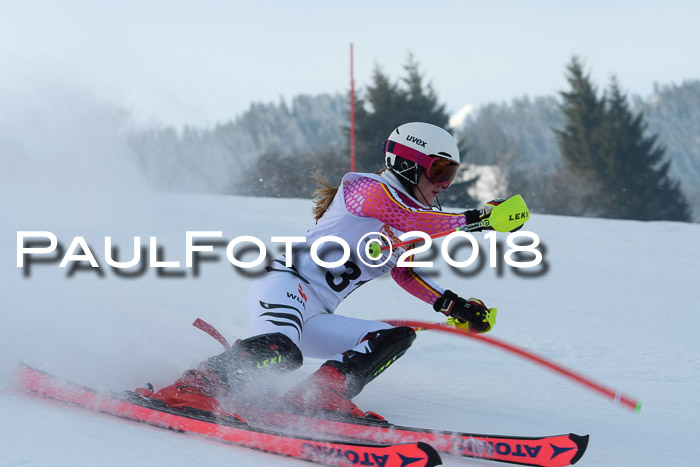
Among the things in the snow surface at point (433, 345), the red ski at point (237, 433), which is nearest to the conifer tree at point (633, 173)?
the snow surface at point (433, 345)

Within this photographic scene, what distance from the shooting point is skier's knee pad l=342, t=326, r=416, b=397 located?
3.12 meters

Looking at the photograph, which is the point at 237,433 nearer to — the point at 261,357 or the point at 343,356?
the point at 261,357

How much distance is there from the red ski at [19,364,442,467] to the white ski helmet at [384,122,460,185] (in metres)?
1.26

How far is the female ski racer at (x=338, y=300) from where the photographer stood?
308 centimetres

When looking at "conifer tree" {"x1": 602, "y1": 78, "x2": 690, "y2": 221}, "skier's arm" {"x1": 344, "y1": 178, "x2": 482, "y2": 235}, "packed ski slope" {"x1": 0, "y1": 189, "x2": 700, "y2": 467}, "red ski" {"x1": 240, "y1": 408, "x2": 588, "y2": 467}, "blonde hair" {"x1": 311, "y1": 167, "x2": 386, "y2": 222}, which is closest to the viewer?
"red ski" {"x1": 240, "y1": 408, "x2": 588, "y2": 467}

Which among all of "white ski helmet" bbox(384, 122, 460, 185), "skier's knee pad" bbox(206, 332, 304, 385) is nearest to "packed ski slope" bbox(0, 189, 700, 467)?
"skier's knee pad" bbox(206, 332, 304, 385)

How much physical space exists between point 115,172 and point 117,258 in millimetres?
6323

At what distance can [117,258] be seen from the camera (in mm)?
7871

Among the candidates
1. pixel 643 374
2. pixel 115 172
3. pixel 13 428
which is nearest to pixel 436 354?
pixel 643 374

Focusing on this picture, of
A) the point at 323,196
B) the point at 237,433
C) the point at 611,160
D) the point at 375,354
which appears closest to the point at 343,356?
the point at 375,354

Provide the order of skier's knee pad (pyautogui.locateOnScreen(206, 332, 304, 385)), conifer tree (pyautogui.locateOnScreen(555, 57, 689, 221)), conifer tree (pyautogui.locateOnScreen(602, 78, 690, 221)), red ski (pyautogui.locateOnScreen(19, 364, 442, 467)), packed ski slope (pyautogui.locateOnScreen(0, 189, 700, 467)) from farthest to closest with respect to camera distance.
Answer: conifer tree (pyautogui.locateOnScreen(555, 57, 689, 221))
conifer tree (pyautogui.locateOnScreen(602, 78, 690, 221))
skier's knee pad (pyautogui.locateOnScreen(206, 332, 304, 385))
packed ski slope (pyautogui.locateOnScreen(0, 189, 700, 467))
red ski (pyautogui.locateOnScreen(19, 364, 442, 467))

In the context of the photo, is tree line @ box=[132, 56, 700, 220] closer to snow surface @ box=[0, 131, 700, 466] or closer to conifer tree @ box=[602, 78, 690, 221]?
conifer tree @ box=[602, 78, 690, 221]

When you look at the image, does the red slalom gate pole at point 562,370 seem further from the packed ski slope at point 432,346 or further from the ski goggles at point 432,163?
the ski goggles at point 432,163

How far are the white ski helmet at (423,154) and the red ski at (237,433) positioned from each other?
1.26m
